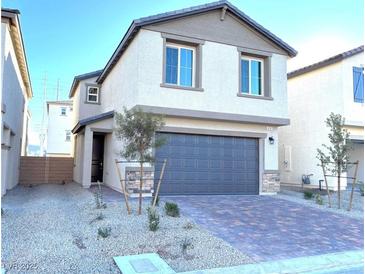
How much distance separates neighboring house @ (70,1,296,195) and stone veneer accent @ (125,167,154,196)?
5cm

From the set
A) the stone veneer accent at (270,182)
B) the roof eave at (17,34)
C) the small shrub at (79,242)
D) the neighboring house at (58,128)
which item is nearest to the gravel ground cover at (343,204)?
the stone veneer accent at (270,182)

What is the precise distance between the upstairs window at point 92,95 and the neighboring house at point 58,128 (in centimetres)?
1666

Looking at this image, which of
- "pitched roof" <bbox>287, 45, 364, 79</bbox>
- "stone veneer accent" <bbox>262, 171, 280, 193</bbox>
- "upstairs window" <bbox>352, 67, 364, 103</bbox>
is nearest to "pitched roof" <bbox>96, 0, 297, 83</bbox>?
"pitched roof" <bbox>287, 45, 364, 79</bbox>

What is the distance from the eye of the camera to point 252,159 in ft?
48.2

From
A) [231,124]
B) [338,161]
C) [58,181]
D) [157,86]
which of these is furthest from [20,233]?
[58,181]

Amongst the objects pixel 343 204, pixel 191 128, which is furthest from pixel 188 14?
pixel 343 204

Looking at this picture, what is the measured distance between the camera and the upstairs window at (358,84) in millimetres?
17406

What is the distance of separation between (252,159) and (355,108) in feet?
23.7

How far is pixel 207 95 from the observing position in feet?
44.4

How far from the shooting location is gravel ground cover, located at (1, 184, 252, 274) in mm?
5477

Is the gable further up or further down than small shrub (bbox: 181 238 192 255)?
further up

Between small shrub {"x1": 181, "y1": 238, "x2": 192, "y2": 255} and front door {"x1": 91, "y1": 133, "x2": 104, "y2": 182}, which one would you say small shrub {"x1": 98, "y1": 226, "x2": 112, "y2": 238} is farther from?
front door {"x1": 91, "y1": 133, "x2": 104, "y2": 182}

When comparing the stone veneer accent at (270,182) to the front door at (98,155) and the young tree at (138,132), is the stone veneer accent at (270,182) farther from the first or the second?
the front door at (98,155)

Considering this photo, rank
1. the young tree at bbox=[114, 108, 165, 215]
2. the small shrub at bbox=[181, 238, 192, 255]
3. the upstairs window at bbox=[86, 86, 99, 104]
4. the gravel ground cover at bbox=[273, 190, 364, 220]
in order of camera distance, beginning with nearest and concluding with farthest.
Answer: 1. the small shrub at bbox=[181, 238, 192, 255]
2. the young tree at bbox=[114, 108, 165, 215]
3. the gravel ground cover at bbox=[273, 190, 364, 220]
4. the upstairs window at bbox=[86, 86, 99, 104]
